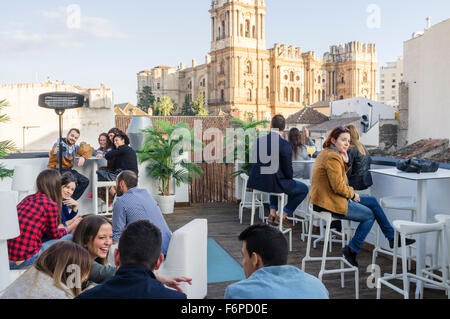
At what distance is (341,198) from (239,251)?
2.13 m

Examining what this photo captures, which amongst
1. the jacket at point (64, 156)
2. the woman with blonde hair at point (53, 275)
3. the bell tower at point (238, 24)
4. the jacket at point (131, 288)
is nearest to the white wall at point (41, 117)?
the jacket at point (64, 156)

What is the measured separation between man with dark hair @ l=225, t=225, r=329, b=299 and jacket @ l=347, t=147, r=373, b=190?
322 centimetres

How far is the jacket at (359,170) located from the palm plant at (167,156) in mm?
4370

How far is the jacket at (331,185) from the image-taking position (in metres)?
4.18

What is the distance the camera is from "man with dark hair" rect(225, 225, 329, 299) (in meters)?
1.99

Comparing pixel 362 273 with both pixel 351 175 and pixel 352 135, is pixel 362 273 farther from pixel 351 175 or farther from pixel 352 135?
pixel 352 135

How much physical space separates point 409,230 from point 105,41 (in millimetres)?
5521

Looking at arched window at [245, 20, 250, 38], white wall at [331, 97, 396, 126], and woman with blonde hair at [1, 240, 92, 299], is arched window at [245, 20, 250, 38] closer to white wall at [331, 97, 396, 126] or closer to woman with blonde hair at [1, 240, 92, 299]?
white wall at [331, 97, 396, 126]

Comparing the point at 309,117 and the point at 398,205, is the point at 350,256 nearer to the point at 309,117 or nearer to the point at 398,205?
the point at 398,205

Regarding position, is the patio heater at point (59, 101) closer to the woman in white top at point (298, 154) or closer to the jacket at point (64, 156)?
the jacket at point (64, 156)

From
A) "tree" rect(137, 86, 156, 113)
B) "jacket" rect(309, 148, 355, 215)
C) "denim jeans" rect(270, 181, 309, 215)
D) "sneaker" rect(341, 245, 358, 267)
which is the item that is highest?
"tree" rect(137, 86, 156, 113)

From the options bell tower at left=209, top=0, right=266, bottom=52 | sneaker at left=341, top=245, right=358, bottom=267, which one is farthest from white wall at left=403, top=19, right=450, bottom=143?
bell tower at left=209, top=0, right=266, bottom=52

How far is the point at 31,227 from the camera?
3.60 metres

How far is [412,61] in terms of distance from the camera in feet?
102
